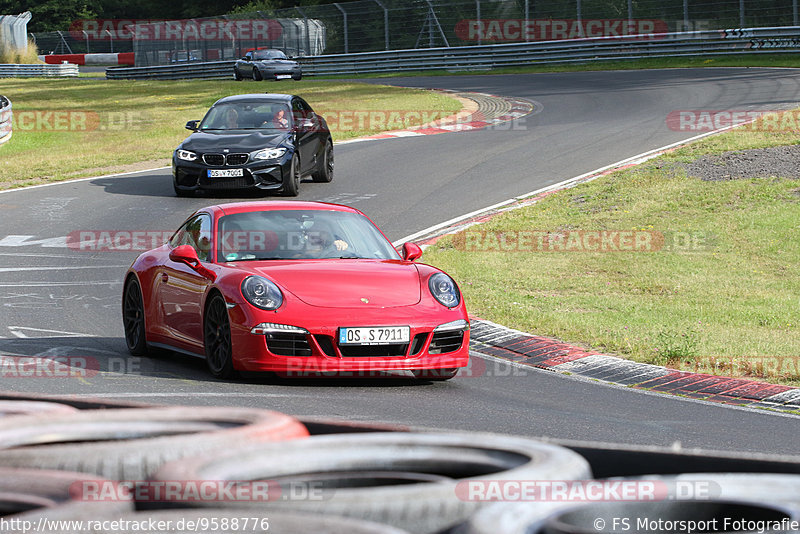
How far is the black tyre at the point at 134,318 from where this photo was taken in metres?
9.80

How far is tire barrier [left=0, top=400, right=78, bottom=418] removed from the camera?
4.63 m

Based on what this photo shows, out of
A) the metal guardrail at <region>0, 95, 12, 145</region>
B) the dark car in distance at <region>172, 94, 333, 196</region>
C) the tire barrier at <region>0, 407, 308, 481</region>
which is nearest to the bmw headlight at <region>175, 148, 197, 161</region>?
the dark car in distance at <region>172, 94, 333, 196</region>

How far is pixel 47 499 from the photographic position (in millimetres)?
3332

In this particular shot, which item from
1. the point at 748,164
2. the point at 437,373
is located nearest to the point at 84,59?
the point at 748,164

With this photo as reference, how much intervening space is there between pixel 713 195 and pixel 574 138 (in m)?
7.21

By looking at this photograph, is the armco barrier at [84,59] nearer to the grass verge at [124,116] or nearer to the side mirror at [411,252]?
the grass verge at [124,116]

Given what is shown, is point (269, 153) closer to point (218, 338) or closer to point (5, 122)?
point (218, 338)

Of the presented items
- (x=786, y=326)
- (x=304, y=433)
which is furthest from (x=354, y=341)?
(x=786, y=326)

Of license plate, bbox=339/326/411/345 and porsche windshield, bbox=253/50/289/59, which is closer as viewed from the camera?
license plate, bbox=339/326/411/345

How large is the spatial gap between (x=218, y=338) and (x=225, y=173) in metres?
10.8

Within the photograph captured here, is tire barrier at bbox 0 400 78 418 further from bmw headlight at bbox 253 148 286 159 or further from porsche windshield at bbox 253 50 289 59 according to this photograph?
porsche windshield at bbox 253 50 289 59

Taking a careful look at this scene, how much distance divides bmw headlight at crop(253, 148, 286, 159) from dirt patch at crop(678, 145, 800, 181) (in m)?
6.93

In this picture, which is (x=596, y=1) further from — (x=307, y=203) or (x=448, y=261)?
(x=307, y=203)

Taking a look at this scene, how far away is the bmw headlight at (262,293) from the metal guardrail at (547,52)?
35253 mm
